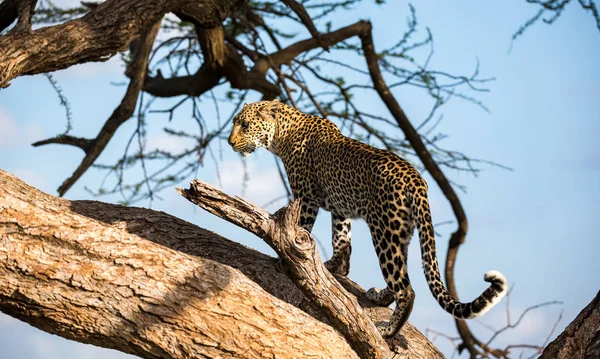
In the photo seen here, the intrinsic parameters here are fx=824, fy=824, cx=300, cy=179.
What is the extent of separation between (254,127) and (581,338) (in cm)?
270

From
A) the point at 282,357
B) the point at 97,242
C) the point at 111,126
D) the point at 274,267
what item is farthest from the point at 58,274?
the point at 111,126

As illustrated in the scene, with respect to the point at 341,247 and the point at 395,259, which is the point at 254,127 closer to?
the point at 341,247

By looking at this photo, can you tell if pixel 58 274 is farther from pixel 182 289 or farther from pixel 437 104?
pixel 437 104

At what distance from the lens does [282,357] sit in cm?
363

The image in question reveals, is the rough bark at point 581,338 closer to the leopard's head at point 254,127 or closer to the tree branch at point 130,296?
the tree branch at point 130,296

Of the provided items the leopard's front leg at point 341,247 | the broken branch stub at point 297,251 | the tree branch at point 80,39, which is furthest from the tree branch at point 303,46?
the broken branch stub at point 297,251

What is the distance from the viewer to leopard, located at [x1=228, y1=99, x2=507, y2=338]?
4297 mm

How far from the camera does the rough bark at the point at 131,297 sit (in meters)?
3.53

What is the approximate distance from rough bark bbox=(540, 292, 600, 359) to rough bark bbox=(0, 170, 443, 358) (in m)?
0.94

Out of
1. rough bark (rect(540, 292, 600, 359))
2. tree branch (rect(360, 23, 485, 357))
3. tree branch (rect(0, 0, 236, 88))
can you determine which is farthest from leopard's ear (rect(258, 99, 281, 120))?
rough bark (rect(540, 292, 600, 359))

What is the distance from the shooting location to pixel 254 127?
5.57 meters

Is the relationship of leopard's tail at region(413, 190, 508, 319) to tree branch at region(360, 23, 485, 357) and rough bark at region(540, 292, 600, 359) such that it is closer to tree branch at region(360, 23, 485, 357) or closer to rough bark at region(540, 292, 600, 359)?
rough bark at region(540, 292, 600, 359)

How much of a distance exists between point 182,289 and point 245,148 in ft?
7.10

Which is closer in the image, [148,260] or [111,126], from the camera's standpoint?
[148,260]
